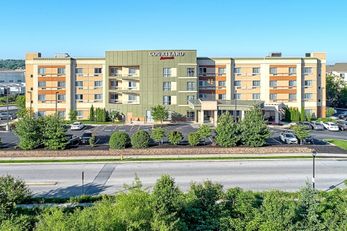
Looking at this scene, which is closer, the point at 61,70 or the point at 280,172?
the point at 280,172

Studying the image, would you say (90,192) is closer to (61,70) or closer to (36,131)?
(36,131)

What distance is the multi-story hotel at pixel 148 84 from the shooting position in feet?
222

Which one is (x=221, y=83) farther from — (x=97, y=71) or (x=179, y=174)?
(x=179, y=174)

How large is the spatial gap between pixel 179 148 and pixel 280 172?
10.5 m

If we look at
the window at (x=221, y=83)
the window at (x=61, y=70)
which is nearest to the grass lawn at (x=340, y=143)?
the window at (x=221, y=83)

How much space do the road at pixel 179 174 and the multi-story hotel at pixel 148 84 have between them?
106 ft

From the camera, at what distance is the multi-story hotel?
222ft

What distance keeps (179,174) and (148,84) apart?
3670 cm

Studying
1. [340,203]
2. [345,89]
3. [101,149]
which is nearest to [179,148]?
[101,149]

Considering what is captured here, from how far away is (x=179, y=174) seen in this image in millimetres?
31812

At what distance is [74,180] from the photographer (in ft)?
100

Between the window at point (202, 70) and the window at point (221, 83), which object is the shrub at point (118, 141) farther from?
Result: the window at point (221, 83)

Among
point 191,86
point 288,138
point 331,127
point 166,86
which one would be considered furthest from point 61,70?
point 331,127

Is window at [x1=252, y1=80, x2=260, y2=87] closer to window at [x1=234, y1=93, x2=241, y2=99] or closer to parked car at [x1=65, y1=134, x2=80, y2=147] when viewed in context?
window at [x1=234, y1=93, x2=241, y2=99]
